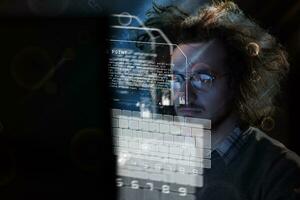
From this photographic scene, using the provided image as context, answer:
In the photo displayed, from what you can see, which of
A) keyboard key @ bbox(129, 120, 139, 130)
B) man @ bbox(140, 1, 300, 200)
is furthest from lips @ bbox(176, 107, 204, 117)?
keyboard key @ bbox(129, 120, 139, 130)

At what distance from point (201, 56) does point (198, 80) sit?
2.0 inches

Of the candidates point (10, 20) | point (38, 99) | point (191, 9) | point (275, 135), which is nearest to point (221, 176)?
point (275, 135)

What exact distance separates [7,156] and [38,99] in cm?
18

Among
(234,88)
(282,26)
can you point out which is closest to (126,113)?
(234,88)

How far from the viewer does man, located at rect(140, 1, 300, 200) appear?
1.09 meters

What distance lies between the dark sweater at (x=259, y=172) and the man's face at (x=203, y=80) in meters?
0.09

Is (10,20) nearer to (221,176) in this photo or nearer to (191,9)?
(191,9)

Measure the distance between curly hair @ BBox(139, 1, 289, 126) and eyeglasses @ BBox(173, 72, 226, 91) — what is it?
0.04 metres

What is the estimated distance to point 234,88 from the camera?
1.12 metres

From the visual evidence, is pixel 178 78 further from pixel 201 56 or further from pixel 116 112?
pixel 116 112

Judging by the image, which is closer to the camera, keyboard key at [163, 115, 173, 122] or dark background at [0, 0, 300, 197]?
dark background at [0, 0, 300, 197]

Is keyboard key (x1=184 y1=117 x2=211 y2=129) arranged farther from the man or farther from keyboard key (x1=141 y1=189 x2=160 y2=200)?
keyboard key (x1=141 y1=189 x2=160 y2=200)

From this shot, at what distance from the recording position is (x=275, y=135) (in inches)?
43.1

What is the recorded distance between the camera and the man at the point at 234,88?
42.8 inches
